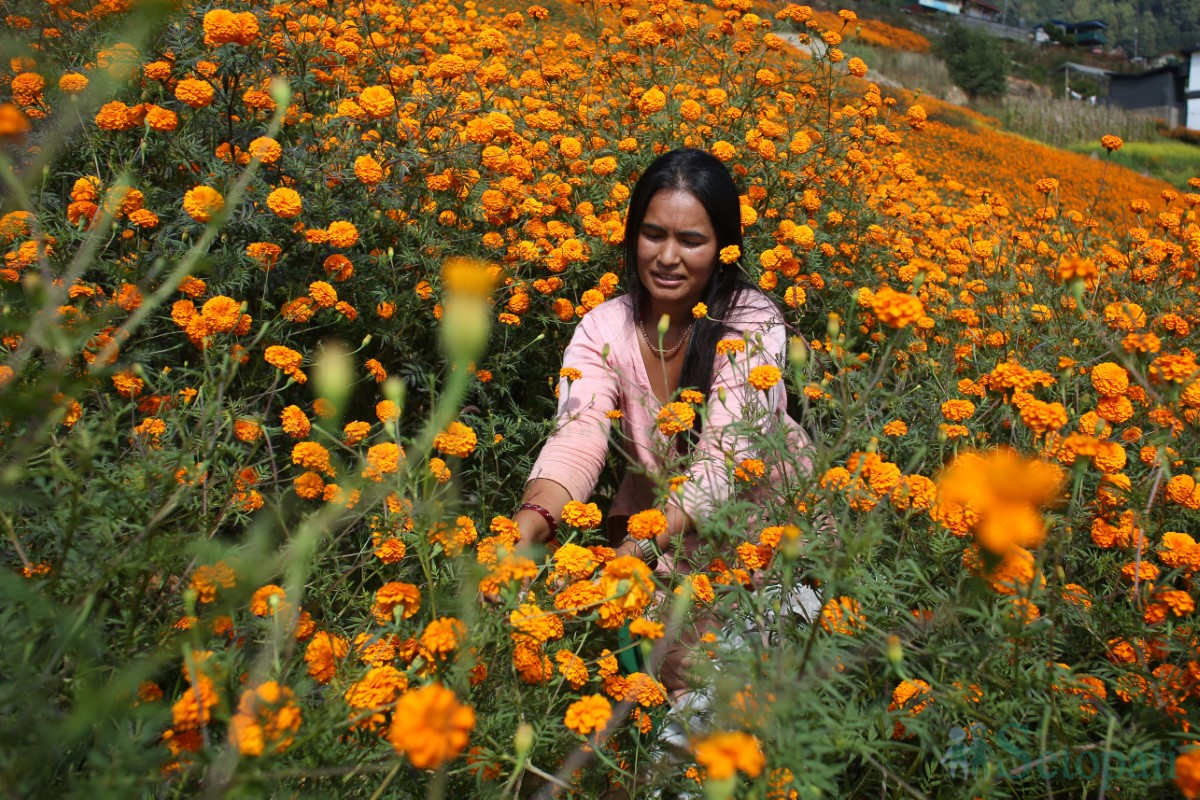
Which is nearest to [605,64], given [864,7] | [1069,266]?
[1069,266]

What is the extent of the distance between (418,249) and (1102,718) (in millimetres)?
2292

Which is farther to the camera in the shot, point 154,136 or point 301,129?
point 301,129

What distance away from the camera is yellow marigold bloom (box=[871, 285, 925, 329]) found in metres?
1.23

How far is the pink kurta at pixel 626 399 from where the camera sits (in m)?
2.13

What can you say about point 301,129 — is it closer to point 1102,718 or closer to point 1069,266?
point 1069,266

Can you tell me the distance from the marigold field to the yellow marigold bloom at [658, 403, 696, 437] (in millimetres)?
37

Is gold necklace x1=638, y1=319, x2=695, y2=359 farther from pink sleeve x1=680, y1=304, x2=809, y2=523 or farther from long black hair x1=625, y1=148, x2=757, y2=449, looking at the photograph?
pink sleeve x1=680, y1=304, x2=809, y2=523

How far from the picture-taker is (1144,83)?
37.1 metres

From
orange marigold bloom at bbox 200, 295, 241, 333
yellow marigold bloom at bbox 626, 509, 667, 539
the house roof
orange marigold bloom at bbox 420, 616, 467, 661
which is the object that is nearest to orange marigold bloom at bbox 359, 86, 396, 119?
orange marigold bloom at bbox 200, 295, 241, 333

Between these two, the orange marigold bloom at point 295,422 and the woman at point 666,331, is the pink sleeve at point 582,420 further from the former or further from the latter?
the orange marigold bloom at point 295,422

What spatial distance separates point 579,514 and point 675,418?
32 cm

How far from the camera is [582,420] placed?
231 cm

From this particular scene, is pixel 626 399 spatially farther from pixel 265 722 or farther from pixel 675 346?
pixel 265 722

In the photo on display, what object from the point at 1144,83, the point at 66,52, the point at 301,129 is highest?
the point at 66,52
